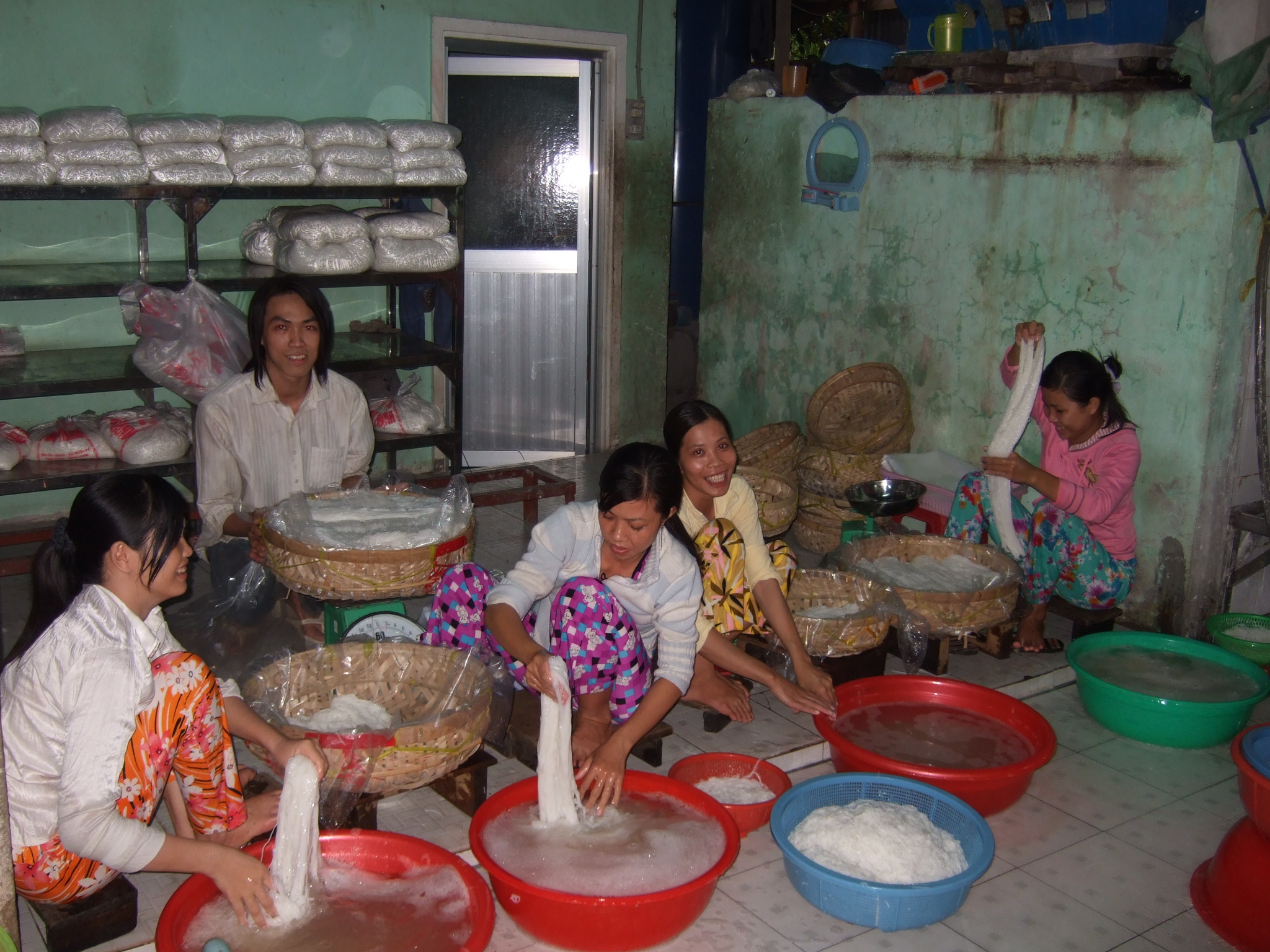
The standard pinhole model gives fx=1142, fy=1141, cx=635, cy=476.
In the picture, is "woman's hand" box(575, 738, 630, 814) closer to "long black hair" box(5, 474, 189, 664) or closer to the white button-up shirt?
"long black hair" box(5, 474, 189, 664)

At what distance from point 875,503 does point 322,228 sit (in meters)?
2.62

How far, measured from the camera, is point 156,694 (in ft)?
7.35

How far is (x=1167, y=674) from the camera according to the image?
361 cm

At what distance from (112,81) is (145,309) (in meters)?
1.14

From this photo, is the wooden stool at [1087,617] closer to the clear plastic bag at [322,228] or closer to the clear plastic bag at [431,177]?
the clear plastic bag at [431,177]

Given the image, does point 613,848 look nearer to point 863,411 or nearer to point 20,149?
point 863,411

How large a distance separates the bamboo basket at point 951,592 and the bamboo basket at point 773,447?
3.27 ft

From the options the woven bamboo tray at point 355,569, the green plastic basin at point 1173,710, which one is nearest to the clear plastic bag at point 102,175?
the woven bamboo tray at point 355,569

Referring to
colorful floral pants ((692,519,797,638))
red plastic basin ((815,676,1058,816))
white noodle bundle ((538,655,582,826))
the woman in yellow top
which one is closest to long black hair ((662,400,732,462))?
the woman in yellow top

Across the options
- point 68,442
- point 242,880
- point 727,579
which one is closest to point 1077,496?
point 727,579

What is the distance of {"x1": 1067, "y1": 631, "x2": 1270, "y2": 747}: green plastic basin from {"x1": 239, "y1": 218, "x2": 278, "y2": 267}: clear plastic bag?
12.1 ft

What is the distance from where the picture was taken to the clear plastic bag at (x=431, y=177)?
5105 mm

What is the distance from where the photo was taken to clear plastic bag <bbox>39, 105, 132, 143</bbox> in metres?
4.35

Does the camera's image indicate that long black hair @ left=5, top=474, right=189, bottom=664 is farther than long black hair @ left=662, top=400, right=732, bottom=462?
No
